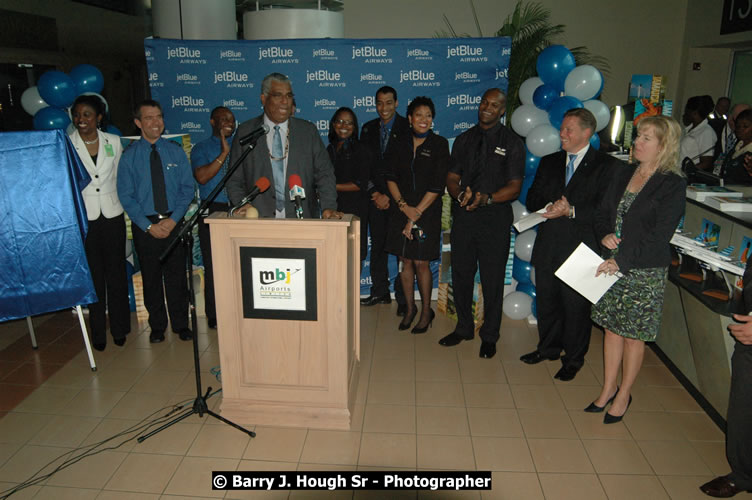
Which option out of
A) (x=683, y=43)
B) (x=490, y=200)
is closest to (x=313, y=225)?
(x=490, y=200)

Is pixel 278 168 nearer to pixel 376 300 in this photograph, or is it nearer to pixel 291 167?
pixel 291 167

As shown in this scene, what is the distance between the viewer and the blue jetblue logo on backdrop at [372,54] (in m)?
5.20

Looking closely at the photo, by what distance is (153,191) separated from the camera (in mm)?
4090

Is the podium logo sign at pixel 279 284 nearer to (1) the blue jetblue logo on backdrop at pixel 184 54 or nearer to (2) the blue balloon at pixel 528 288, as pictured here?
(2) the blue balloon at pixel 528 288

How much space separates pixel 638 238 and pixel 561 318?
1.22 meters

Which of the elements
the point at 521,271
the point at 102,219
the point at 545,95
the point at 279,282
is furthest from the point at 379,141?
the point at 102,219

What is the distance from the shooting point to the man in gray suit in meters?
3.56

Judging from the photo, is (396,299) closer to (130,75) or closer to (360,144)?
(360,144)

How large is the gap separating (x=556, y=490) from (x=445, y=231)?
2730 mm

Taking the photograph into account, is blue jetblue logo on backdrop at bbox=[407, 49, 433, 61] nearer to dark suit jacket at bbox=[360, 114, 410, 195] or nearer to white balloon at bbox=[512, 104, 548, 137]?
dark suit jacket at bbox=[360, 114, 410, 195]

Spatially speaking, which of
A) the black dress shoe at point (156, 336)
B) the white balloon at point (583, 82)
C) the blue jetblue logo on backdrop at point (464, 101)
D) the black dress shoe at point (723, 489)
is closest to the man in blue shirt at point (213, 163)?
the black dress shoe at point (156, 336)

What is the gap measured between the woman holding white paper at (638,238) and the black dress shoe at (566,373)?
1.70ft

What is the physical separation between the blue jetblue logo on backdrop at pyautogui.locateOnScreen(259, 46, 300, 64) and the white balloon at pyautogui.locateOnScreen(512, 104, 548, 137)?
221 centimetres

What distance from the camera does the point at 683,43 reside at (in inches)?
392
